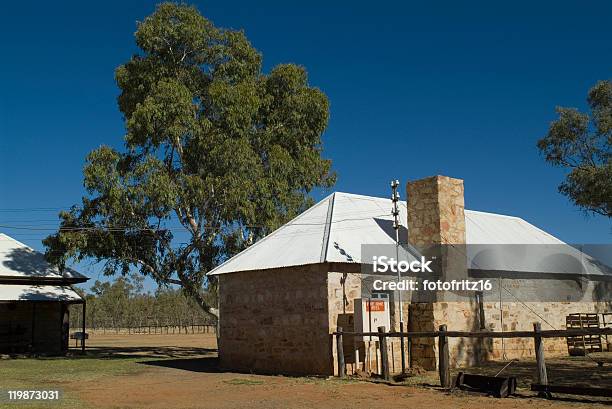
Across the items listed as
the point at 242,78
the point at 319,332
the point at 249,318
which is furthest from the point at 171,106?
the point at 319,332

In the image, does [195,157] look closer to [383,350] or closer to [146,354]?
[146,354]

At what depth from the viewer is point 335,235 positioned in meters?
19.2

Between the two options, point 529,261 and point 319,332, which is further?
point 529,261

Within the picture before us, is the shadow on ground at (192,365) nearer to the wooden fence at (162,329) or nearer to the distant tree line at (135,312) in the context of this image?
the wooden fence at (162,329)

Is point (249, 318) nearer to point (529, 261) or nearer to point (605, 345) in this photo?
point (529, 261)

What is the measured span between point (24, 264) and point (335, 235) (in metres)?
19.7

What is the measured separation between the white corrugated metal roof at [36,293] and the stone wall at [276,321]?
1247 centimetres

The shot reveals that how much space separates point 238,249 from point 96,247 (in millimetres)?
6211

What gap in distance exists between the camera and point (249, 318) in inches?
778

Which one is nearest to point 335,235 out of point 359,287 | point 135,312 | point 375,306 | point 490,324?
point 359,287

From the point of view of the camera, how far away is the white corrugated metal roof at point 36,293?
94.5 feet

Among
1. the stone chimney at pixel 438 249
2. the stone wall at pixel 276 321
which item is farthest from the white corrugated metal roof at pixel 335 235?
the stone chimney at pixel 438 249

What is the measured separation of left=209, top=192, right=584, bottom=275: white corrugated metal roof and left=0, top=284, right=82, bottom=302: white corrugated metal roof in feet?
39.7

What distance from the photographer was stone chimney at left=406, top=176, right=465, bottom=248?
19.2 m
